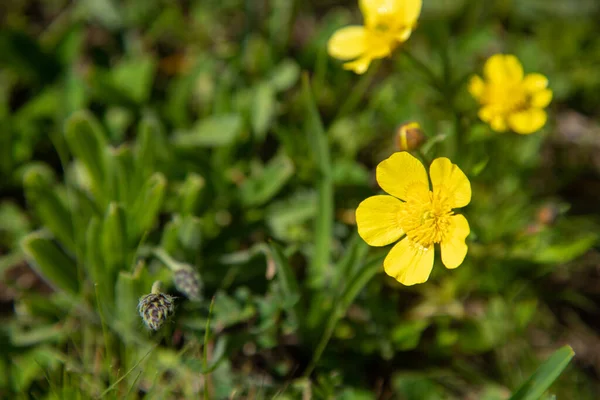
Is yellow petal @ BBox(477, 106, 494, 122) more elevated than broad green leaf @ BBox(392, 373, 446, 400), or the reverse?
yellow petal @ BBox(477, 106, 494, 122)

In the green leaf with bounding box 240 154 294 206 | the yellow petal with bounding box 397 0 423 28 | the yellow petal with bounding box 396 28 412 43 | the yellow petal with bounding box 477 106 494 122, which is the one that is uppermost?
the yellow petal with bounding box 397 0 423 28

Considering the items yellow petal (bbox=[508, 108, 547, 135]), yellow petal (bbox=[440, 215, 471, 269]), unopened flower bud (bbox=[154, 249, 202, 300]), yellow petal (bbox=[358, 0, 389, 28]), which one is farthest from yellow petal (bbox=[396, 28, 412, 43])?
unopened flower bud (bbox=[154, 249, 202, 300])

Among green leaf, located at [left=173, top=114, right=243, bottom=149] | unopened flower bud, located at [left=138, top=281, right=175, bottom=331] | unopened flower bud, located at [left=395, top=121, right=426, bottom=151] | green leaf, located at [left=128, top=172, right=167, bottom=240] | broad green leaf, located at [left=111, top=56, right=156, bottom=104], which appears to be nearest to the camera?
unopened flower bud, located at [left=138, top=281, right=175, bottom=331]

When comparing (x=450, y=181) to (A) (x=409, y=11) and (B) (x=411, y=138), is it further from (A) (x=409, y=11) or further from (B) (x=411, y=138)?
(A) (x=409, y=11)

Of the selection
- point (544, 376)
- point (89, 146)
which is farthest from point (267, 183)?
point (544, 376)

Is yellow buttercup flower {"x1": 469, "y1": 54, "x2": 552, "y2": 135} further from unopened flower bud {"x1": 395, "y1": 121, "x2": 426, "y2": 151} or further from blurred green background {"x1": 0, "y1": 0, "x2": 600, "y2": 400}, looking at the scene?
unopened flower bud {"x1": 395, "y1": 121, "x2": 426, "y2": 151}

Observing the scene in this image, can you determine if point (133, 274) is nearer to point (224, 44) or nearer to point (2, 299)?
point (2, 299)
